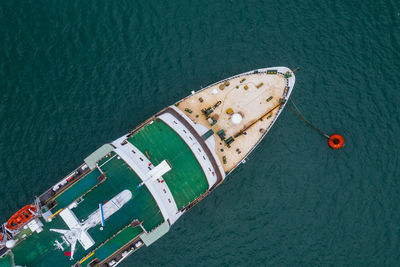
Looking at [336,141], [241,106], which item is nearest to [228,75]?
[241,106]

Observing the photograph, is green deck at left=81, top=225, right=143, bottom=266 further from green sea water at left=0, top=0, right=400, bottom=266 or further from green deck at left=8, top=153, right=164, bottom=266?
green sea water at left=0, top=0, right=400, bottom=266

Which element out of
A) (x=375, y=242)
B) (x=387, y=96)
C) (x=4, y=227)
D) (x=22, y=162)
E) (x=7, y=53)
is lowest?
(x=375, y=242)

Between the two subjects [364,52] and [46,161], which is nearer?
[46,161]

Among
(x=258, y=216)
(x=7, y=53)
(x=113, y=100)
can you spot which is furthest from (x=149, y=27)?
(x=258, y=216)

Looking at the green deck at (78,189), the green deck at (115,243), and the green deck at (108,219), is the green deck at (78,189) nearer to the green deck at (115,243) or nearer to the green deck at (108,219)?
the green deck at (108,219)

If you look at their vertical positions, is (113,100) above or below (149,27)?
below

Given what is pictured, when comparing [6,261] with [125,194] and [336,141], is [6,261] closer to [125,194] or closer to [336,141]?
[125,194]

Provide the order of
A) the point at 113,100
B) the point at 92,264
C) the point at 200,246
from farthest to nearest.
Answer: the point at 113,100 < the point at 200,246 < the point at 92,264

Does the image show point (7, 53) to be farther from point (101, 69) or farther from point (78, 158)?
point (78, 158)
